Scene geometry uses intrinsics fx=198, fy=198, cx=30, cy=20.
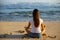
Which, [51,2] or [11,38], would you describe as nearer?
[11,38]

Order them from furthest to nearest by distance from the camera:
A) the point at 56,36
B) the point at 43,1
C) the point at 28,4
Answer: the point at 28,4
the point at 43,1
the point at 56,36

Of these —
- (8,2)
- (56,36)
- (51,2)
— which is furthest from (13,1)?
(56,36)

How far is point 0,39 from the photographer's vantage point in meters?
3.04

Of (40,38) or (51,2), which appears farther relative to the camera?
(51,2)

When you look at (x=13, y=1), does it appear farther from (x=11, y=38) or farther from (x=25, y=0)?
(x=11, y=38)

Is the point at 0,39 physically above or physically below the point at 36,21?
below

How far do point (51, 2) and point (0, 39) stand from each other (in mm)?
4871

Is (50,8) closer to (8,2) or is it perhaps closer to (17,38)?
(8,2)

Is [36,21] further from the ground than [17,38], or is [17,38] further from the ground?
[36,21]

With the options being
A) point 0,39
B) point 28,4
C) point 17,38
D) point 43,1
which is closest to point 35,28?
point 17,38

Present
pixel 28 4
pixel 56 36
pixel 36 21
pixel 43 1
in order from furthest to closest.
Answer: pixel 28 4 → pixel 43 1 → pixel 56 36 → pixel 36 21

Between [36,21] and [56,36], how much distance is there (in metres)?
0.48

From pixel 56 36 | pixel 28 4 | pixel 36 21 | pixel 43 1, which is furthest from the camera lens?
pixel 28 4

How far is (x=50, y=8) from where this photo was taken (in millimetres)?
8180
